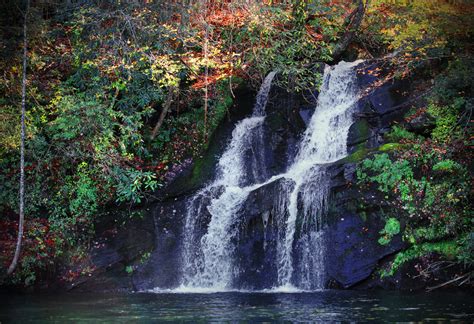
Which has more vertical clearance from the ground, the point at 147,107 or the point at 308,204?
the point at 147,107

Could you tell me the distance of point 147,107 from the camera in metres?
16.2

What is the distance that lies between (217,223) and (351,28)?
29.4 feet

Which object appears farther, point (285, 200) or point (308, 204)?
point (285, 200)

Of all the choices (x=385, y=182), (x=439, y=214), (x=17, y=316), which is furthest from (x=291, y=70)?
(x=17, y=316)

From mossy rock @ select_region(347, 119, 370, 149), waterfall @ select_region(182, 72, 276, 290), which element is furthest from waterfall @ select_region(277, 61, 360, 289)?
waterfall @ select_region(182, 72, 276, 290)

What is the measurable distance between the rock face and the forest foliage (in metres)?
0.52

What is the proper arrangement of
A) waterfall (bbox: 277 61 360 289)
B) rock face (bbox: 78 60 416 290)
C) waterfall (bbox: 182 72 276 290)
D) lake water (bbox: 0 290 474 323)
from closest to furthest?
lake water (bbox: 0 290 474 323) < rock face (bbox: 78 60 416 290) < waterfall (bbox: 277 61 360 289) < waterfall (bbox: 182 72 276 290)

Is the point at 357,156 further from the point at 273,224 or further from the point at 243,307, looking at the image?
the point at 243,307

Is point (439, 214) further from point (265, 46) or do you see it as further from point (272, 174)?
point (265, 46)

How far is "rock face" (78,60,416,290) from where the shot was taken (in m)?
13.3

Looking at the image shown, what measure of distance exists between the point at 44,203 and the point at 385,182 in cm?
939

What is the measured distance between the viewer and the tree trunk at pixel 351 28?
63.3ft

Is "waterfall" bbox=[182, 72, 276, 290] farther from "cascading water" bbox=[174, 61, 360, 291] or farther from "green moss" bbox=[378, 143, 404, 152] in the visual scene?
"green moss" bbox=[378, 143, 404, 152]

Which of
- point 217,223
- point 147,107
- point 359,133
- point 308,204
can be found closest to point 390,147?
A: point 359,133
